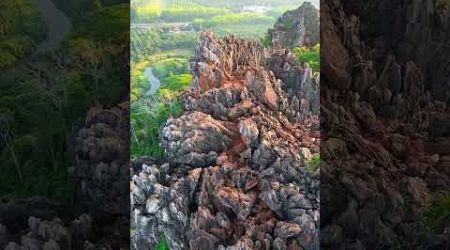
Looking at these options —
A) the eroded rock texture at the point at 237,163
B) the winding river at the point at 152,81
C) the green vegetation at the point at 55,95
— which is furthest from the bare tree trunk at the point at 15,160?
the winding river at the point at 152,81

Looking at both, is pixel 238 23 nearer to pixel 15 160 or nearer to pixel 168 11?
pixel 168 11

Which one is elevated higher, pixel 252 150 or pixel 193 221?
pixel 252 150

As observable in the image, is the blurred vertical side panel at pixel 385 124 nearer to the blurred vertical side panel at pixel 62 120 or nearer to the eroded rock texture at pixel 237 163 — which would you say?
the eroded rock texture at pixel 237 163

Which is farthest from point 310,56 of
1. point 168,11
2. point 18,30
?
point 18,30

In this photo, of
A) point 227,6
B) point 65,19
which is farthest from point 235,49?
point 65,19

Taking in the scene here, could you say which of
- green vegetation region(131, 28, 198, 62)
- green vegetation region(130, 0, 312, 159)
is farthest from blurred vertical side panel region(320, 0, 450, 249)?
green vegetation region(131, 28, 198, 62)

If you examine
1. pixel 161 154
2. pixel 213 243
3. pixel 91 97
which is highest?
pixel 91 97

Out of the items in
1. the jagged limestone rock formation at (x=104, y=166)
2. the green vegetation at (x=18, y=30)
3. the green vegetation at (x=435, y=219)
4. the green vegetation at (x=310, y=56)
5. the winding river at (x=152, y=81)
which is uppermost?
the green vegetation at (x=18, y=30)

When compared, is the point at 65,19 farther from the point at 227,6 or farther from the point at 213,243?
the point at 213,243
